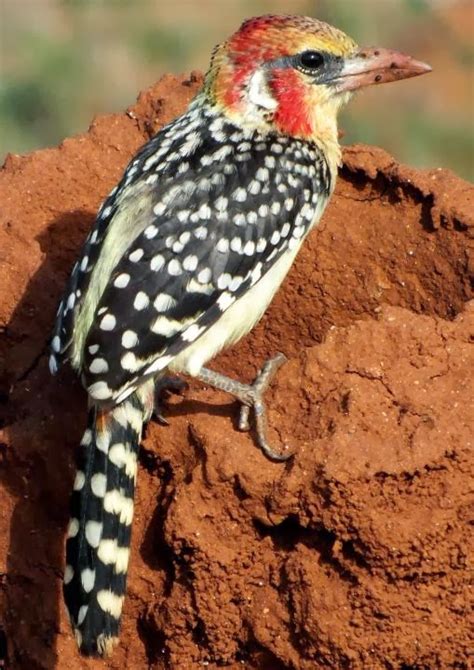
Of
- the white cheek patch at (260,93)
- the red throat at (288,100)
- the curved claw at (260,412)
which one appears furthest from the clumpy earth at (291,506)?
the white cheek patch at (260,93)

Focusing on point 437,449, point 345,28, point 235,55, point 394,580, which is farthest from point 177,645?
point 345,28

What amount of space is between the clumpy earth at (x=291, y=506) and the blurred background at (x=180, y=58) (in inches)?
211

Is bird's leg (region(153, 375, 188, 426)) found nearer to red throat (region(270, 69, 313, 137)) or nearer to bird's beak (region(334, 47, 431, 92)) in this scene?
red throat (region(270, 69, 313, 137))

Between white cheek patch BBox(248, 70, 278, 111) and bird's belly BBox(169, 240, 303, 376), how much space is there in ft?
2.19

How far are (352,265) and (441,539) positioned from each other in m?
1.79

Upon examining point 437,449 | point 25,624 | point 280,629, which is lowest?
point 25,624

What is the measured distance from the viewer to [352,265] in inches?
222

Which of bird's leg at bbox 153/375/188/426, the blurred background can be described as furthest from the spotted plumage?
the blurred background

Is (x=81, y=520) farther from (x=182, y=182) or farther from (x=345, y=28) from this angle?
(x=345, y=28)

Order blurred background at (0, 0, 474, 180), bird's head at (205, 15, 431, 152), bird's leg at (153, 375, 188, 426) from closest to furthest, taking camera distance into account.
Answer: bird's leg at (153, 375, 188, 426), bird's head at (205, 15, 431, 152), blurred background at (0, 0, 474, 180)

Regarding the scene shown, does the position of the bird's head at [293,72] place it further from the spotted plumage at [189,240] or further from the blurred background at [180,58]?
the blurred background at [180,58]

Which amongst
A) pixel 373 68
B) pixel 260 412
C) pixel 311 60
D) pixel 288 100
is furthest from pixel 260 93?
pixel 260 412

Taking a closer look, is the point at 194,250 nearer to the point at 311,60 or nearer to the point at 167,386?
the point at 167,386

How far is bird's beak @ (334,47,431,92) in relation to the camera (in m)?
5.39
